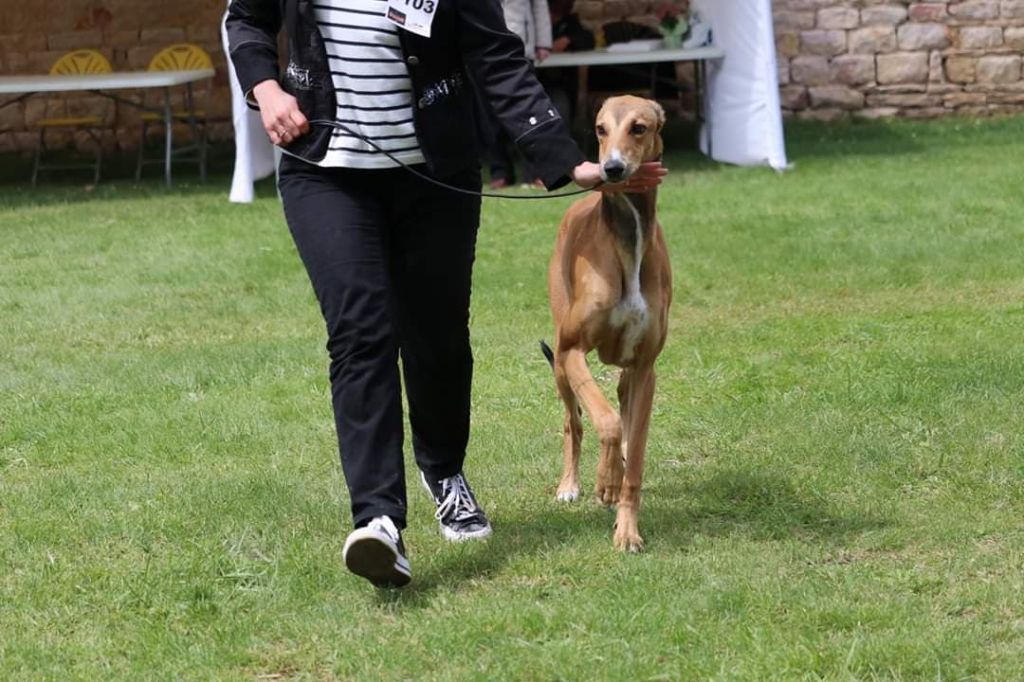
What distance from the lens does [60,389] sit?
7031mm

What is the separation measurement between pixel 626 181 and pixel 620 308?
0.44 meters

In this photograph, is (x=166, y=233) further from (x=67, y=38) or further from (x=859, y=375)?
(x=67, y=38)

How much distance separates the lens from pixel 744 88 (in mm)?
13367

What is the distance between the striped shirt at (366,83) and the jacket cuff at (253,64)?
19 centimetres

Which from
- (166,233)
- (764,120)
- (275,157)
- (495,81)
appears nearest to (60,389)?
(495,81)

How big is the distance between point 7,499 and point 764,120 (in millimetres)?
8816

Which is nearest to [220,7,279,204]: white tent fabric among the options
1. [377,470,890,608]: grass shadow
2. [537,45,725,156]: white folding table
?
[537,45,725,156]: white folding table

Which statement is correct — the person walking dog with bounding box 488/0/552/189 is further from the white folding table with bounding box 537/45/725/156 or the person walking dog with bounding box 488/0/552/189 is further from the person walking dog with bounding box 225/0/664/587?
the person walking dog with bounding box 225/0/664/587

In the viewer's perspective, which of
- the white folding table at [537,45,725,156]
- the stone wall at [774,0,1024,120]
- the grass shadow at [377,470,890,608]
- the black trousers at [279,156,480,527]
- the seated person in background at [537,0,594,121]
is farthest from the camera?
the stone wall at [774,0,1024,120]

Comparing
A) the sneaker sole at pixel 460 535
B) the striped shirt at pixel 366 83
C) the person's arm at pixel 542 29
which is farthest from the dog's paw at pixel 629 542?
the person's arm at pixel 542 29

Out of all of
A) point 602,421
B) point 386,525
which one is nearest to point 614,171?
point 602,421

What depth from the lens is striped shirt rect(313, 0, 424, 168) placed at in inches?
164

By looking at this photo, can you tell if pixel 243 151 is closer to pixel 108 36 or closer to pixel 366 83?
pixel 108 36

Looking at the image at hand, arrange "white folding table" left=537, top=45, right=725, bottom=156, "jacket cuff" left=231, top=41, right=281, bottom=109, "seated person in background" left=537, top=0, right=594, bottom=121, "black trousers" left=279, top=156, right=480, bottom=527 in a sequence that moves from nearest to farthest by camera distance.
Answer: "black trousers" left=279, top=156, right=480, bottom=527 < "jacket cuff" left=231, top=41, right=281, bottom=109 < "white folding table" left=537, top=45, right=725, bottom=156 < "seated person in background" left=537, top=0, right=594, bottom=121
